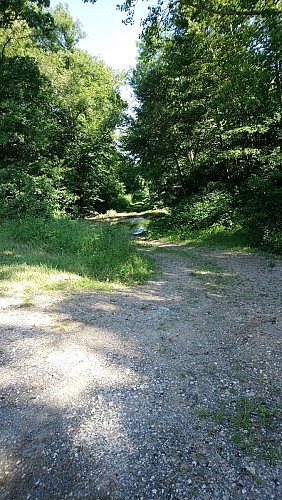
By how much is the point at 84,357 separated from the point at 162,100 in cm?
1320

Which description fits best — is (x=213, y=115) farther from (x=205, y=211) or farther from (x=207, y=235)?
(x=207, y=235)

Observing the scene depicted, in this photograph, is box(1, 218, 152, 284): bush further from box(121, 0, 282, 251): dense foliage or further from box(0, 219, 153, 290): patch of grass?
box(121, 0, 282, 251): dense foliage

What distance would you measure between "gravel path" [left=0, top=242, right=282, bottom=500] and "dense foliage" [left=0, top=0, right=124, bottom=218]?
817 cm

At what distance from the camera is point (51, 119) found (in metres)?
14.7

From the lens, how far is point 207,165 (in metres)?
Answer: 13.3

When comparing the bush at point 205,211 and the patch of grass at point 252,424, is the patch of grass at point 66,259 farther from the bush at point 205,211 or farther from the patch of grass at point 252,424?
the bush at point 205,211

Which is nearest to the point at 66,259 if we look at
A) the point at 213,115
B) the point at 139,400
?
the point at 139,400

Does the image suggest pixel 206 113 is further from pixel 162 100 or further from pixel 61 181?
pixel 61 181

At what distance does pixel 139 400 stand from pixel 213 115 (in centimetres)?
1164

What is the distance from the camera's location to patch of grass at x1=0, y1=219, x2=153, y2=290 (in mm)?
5219

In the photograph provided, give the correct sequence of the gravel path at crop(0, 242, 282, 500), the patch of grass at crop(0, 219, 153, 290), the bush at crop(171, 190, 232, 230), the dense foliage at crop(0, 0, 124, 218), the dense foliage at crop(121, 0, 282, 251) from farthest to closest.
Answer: the bush at crop(171, 190, 232, 230) < the dense foliage at crop(0, 0, 124, 218) < the dense foliage at crop(121, 0, 282, 251) < the patch of grass at crop(0, 219, 153, 290) < the gravel path at crop(0, 242, 282, 500)

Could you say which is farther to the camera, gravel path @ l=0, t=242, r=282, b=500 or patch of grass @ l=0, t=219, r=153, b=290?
patch of grass @ l=0, t=219, r=153, b=290

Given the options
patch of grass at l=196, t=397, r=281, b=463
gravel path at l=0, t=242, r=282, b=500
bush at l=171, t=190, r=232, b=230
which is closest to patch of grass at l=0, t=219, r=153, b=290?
gravel path at l=0, t=242, r=282, b=500

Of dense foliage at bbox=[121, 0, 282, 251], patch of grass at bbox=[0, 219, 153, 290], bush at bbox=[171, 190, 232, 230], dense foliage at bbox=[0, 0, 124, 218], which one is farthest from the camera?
bush at bbox=[171, 190, 232, 230]
